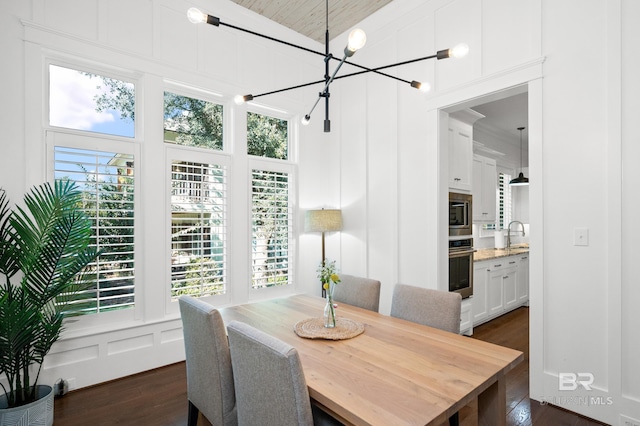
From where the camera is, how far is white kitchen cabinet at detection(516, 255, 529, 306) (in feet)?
15.3

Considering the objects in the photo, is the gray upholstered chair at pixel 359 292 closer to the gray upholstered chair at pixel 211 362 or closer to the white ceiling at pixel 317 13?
the gray upholstered chair at pixel 211 362

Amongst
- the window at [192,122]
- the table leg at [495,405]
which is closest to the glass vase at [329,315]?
the table leg at [495,405]

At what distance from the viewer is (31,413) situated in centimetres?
Answer: 197

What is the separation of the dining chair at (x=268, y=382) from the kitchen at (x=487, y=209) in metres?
2.69

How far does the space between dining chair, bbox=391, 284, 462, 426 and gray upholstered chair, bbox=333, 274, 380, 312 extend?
174 mm

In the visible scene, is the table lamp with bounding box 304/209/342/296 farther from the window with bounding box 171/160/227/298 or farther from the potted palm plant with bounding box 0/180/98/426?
the potted palm plant with bounding box 0/180/98/426

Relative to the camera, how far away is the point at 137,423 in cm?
213

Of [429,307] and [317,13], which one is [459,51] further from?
[317,13]

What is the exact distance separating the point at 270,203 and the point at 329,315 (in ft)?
6.73

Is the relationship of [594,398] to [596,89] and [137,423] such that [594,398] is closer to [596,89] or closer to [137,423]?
[596,89]

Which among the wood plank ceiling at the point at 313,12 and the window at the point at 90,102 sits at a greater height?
the wood plank ceiling at the point at 313,12

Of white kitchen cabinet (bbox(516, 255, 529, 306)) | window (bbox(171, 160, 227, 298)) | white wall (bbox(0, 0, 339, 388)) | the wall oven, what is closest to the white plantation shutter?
white wall (bbox(0, 0, 339, 388))

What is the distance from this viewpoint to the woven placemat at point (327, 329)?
67.4 inches

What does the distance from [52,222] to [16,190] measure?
55 centimetres
